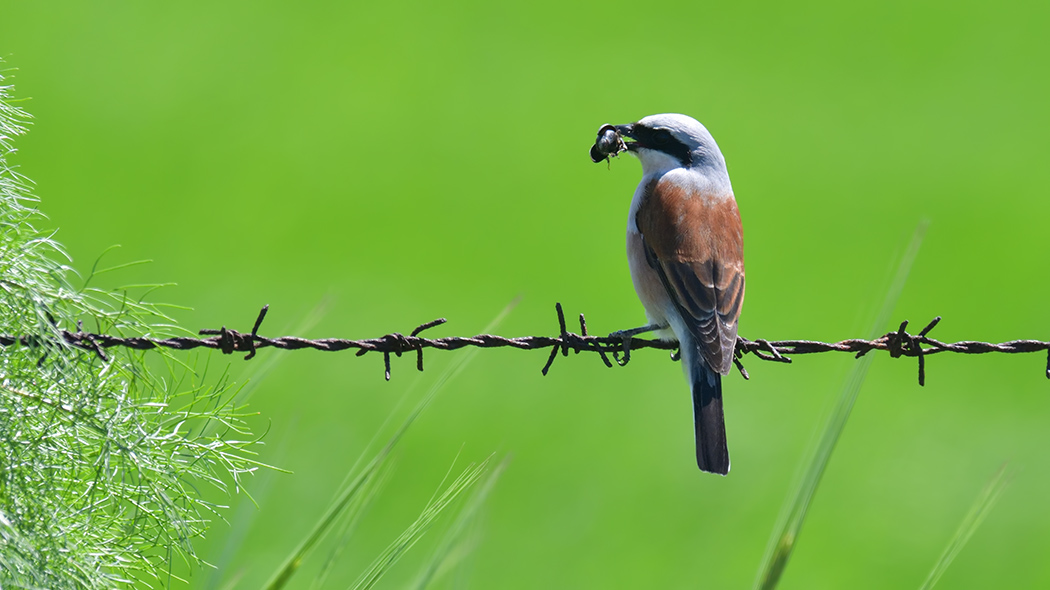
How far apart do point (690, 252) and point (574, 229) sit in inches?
490

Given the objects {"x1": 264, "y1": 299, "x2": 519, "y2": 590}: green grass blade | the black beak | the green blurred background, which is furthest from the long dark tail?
the green blurred background

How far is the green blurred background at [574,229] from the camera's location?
38.2ft

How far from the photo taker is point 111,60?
2106cm

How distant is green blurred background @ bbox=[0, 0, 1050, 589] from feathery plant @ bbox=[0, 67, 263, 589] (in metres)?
3.70

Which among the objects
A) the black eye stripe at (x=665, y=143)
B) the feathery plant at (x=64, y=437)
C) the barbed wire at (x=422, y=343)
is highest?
the black eye stripe at (x=665, y=143)

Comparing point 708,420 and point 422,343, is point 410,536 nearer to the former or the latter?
point 422,343

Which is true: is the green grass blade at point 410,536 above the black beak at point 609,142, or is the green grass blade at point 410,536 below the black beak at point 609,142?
below

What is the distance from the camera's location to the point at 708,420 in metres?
4.09

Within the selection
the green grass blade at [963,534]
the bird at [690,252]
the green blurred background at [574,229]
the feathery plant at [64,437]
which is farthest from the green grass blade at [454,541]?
the green blurred background at [574,229]

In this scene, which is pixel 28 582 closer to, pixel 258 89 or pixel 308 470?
pixel 308 470

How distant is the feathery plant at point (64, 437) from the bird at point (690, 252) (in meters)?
1.74

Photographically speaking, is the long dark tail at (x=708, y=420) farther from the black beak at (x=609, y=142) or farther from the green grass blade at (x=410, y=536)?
the green grass blade at (x=410, y=536)

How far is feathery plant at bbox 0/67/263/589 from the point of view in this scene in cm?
262

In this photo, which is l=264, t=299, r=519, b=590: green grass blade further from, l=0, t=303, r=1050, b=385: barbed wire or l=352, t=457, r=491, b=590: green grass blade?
l=0, t=303, r=1050, b=385: barbed wire
